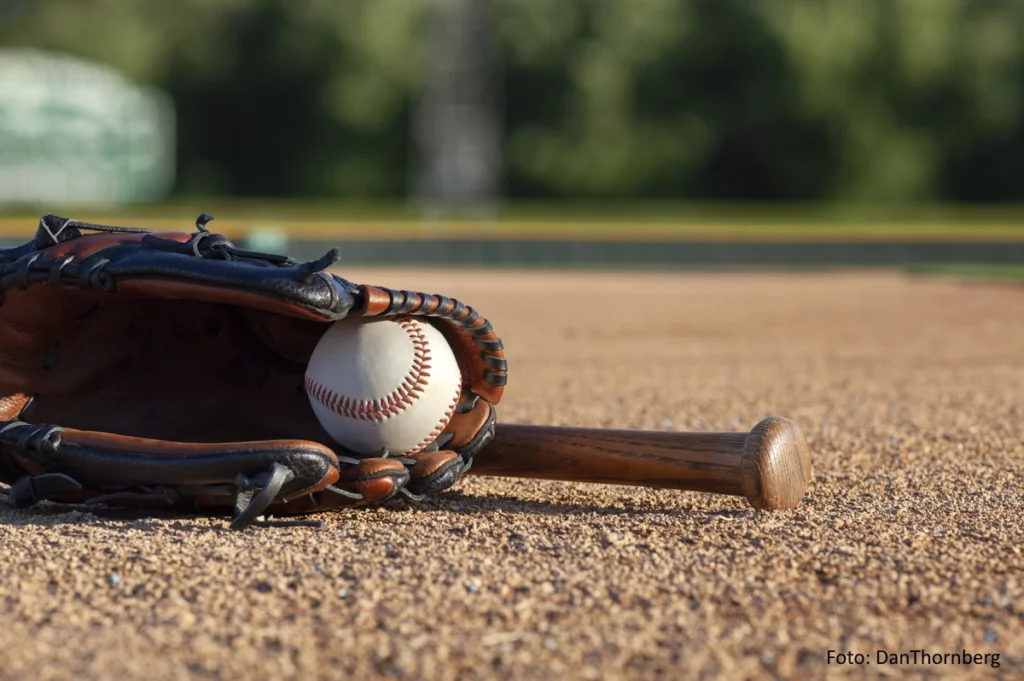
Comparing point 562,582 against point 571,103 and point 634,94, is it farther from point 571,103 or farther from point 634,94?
point 634,94

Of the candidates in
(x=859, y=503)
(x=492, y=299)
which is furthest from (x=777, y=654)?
(x=492, y=299)

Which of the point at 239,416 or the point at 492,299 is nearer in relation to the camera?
the point at 239,416

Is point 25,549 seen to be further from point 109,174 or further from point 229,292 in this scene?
point 109,174

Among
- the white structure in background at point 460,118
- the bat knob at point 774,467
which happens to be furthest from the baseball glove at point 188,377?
the white structure in background at point 460,118

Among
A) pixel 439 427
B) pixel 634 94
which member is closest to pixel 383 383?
pixel 439 427

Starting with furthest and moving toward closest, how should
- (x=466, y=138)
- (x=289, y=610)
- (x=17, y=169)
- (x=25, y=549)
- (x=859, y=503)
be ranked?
1. (x=466, y=138)
2. (x=17, y=169)
3. (x=859, y=503)
4. (x=25, y=549)
5. (x=289, y=610)

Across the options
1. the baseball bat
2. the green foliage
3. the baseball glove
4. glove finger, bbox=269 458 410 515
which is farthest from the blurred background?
glove finger, bbox=269 458 410 515

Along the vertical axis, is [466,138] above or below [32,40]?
below

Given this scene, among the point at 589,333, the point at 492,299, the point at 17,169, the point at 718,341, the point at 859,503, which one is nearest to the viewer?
the point at 859,503
